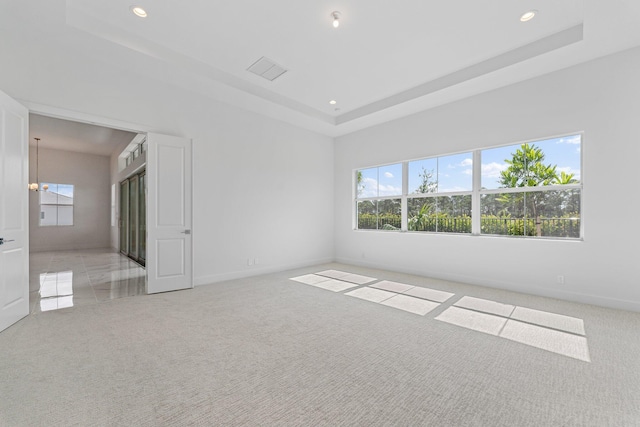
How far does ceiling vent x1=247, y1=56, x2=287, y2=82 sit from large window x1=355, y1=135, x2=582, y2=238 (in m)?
3.03

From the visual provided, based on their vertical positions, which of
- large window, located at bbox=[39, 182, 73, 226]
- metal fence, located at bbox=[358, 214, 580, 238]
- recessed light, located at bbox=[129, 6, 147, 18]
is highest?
recessed light, located at bbox=[129, 6, 147, 18]

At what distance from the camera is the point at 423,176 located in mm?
5520

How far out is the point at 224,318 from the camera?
3150mm

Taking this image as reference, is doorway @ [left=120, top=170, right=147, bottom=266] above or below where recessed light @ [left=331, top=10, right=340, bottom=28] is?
below

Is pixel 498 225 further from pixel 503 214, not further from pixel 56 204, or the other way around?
pixel 56 204

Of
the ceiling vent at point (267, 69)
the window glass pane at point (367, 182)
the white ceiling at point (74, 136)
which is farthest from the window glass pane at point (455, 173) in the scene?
the white ceiling at point (74, 136)

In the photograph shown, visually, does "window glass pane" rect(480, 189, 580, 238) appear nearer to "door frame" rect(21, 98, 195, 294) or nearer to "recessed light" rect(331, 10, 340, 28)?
"recessed light" rect(331, 10, 340, 28)

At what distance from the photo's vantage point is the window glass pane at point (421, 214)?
5.39 meters

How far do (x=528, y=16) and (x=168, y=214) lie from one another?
5.23m

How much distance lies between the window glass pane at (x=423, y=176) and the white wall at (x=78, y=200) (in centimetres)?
1061

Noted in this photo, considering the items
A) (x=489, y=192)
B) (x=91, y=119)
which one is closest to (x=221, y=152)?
(x=91, y=119)

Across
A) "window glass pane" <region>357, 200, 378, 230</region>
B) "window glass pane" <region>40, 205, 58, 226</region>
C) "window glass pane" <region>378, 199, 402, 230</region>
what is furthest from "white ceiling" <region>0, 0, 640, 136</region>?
"window glass pane" <region>40, 205, 58, 226</region>

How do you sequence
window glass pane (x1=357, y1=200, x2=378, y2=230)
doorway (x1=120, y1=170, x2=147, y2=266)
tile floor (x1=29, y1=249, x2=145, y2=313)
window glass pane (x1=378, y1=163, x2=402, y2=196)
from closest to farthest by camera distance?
1. tile floor (x1=29, y1=249, x2=145, y2=313)
2. window glass pane (x1=378, y1=163, x2=402, y2=196)
3. window glass pane (x1=357, y1=200, x2=378, y2=230)
4. doorway (x1=120, y1=170, x2=147, y2=266)

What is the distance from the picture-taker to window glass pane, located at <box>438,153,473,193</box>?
16.1 ft
